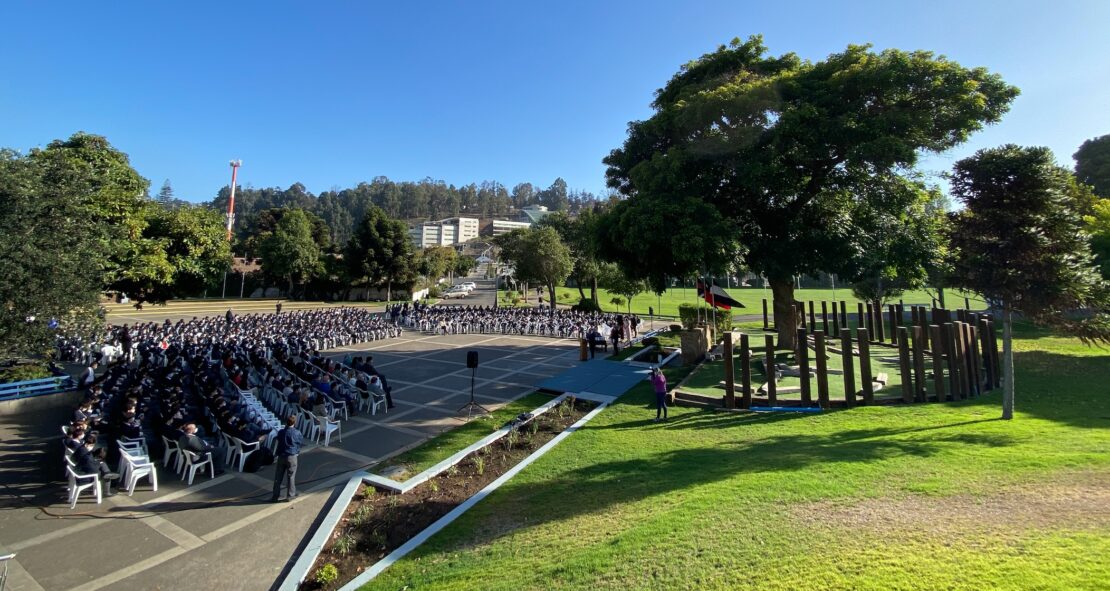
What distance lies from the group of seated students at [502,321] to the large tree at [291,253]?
90.0 ft

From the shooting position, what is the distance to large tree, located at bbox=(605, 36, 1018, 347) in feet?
49.1

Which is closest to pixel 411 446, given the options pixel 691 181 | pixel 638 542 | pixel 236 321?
pixel 638 542

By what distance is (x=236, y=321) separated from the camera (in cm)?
2725

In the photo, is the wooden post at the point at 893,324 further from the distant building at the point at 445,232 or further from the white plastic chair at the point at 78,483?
the distant building at the point at 445,232

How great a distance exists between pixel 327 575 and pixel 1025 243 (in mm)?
13942

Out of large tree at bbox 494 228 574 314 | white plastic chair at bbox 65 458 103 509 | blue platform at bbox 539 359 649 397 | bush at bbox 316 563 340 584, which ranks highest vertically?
large tree at bbox 494 228 574 314

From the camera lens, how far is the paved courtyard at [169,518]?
6258mm

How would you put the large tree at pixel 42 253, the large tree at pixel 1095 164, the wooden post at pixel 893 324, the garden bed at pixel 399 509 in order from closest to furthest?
1. the garden bed at pixel 399 509
2. the large tree at pixel 42 253
3. the wooden post at pixel 893 324
4. the large tree at pixel 1095 164

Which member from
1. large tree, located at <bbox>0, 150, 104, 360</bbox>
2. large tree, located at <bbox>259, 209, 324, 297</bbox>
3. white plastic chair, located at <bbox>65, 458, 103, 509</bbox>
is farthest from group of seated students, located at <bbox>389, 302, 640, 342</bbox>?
large tree, located at <bbox>259, 209, 324, 297</bbox>

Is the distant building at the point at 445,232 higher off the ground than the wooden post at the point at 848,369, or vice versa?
the distant building at the point at 445,232

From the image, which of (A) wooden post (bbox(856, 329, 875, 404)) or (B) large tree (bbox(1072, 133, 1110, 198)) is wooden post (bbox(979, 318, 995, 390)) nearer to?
(A) wooden post (bbox(856, 329, 875, 404))

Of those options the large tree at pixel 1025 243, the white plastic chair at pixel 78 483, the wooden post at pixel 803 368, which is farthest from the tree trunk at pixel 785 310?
the white plastic chair at pixel 78 483

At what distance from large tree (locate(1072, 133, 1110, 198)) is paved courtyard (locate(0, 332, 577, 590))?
2296 inches

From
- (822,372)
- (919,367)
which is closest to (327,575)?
(822,372)
